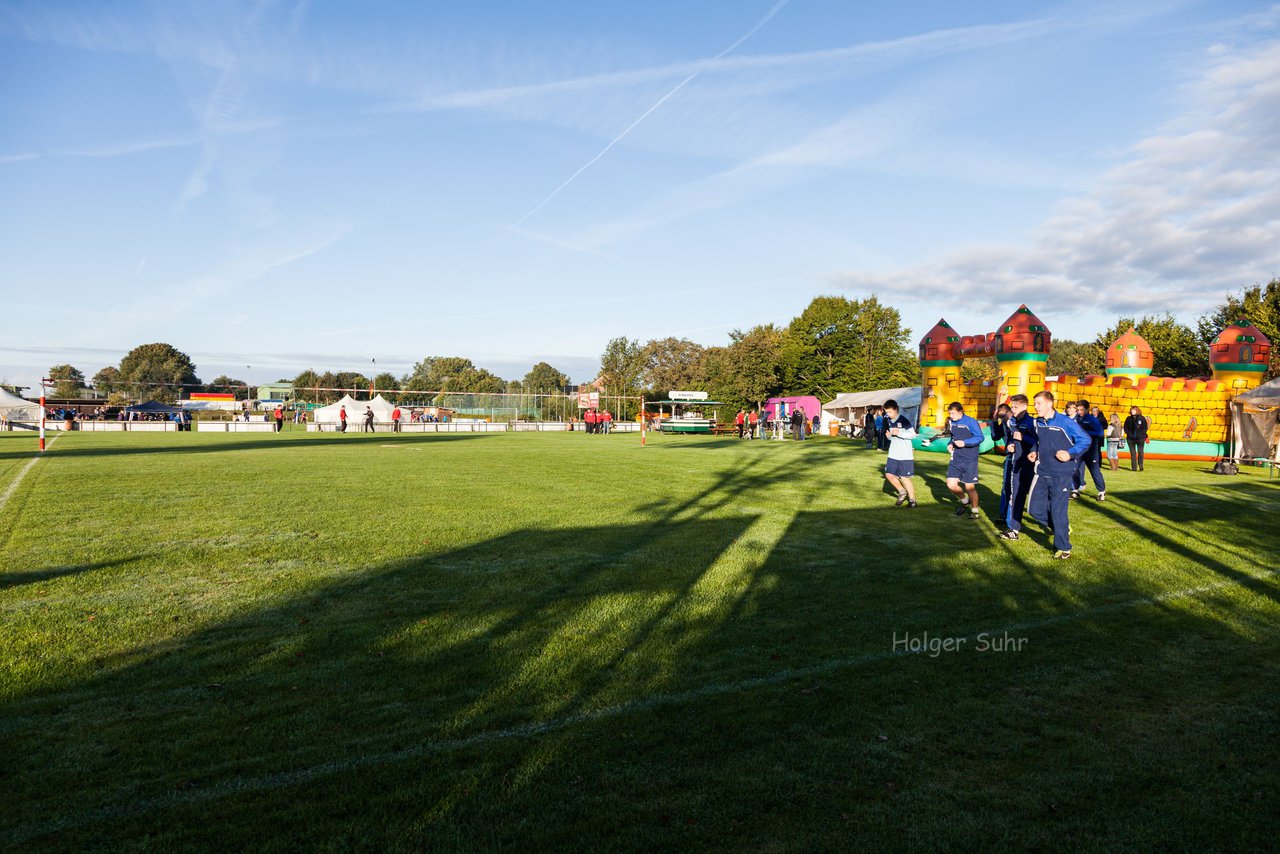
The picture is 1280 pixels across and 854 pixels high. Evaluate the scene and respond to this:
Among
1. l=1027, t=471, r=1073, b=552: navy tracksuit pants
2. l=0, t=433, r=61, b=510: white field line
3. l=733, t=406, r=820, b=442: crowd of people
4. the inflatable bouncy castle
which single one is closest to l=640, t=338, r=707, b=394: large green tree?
l=733, t=406, r=820, b=442: crowd of people

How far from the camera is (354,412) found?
2219 inches

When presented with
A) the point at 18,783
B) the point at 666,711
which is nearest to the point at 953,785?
the point at 666,711

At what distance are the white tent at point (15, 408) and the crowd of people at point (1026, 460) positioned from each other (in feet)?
213

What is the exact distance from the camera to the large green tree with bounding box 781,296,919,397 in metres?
67.7

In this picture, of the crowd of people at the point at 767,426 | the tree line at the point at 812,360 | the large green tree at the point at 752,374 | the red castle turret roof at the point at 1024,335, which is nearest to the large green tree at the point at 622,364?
the tree line at the point at 812,360

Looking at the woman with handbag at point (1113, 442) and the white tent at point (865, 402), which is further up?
the white tent at point (865, 402)

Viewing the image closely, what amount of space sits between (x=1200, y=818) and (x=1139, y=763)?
0.53 metres

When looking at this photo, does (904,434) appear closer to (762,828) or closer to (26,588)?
(762,828)

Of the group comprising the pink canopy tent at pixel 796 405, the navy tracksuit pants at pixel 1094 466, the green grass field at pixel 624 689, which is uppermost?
the pink canopy tent at pixel 796 405

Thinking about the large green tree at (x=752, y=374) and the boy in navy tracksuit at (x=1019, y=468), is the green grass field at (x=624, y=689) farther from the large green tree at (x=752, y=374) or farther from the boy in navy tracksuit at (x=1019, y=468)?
the large green tree at (x=752, y=374)

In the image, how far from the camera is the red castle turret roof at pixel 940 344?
2766cm

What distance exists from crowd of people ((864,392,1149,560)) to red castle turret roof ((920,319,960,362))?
13227mm

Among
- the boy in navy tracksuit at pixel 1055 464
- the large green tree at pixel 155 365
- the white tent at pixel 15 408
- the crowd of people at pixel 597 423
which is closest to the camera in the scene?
the boy in navy tracksuit at pixel 1055 464

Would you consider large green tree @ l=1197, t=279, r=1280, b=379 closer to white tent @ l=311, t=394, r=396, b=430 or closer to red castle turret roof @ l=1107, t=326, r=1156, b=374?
red castle turret roof @ l=1107, t=326, r=1156, b=374
